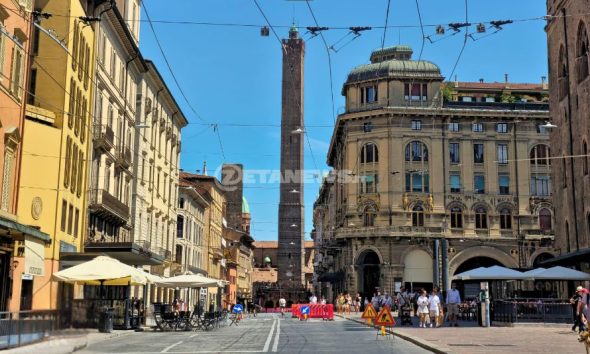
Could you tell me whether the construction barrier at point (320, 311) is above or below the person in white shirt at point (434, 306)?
below

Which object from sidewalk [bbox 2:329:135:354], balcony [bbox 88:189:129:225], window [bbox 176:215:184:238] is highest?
window [bbox 176:215:184:238]

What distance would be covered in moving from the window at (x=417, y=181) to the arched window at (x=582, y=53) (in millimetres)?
27710

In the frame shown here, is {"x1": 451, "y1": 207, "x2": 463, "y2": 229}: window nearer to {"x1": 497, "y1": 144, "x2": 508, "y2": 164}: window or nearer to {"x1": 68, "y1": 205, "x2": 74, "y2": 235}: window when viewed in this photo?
{"x1": 497, "y1": 144, "x2": 508, "y2": 164}: window

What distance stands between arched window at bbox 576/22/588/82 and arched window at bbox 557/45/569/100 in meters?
2.58

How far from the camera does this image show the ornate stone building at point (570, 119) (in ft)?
136

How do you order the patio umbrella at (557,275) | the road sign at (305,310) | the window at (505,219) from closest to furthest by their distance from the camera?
the patio umbrella at (557,275)
the road sign at (305,310)
the window at (505,219)

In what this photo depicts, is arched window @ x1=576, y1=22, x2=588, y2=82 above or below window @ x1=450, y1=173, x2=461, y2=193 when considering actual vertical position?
above

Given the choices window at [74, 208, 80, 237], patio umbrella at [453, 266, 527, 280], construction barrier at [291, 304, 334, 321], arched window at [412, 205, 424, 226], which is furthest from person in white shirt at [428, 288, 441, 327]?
arched window at [412, 205, 424, 226]

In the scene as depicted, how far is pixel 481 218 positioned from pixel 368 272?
1160 cm

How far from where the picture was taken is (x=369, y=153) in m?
70.8

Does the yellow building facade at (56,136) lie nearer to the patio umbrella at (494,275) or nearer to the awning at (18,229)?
the awning at (18,229)

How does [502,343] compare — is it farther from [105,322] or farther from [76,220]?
[76,220]

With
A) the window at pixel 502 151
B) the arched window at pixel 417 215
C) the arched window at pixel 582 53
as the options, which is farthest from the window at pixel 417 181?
the arched window at pixel 582 53

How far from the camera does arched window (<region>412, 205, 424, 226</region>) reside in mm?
68875
